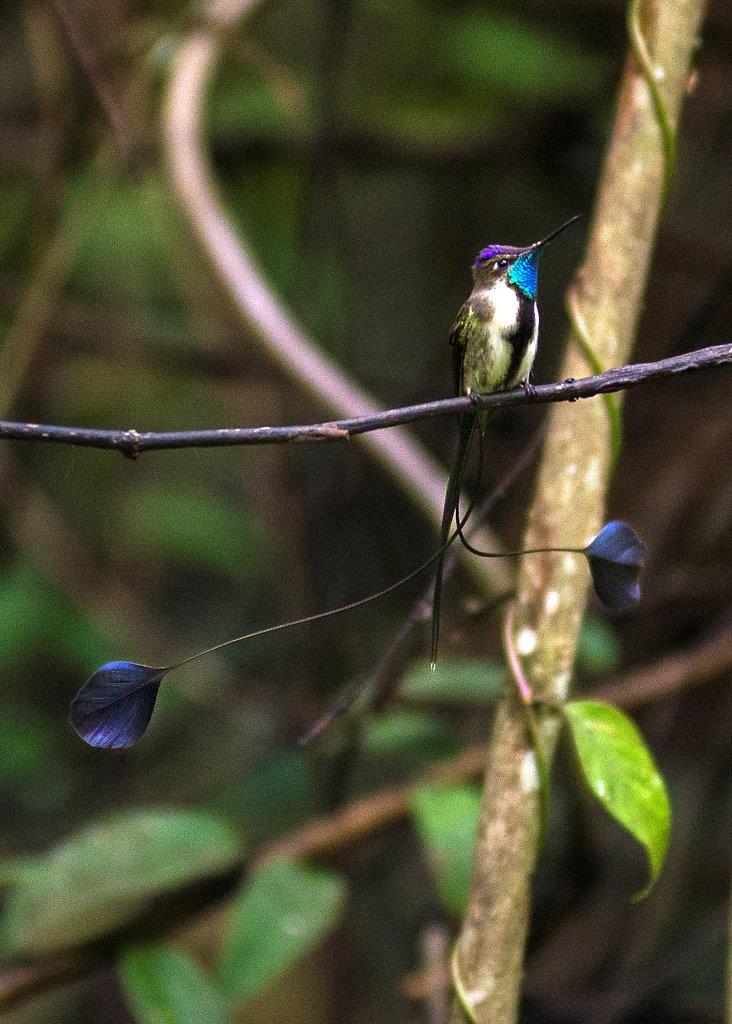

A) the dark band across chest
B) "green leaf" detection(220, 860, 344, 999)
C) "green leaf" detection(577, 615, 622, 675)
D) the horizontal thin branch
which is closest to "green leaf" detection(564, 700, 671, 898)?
the dark band across chest

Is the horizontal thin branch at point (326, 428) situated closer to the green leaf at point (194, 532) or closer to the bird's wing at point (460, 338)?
the bird's wing at point (460, 338)

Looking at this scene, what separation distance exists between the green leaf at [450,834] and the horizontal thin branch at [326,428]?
108 cm

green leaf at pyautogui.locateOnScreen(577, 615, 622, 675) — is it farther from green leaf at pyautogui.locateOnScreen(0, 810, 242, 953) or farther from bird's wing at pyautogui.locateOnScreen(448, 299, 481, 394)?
bird's wing at pyautogui.locateOnScreen(448, 299, 481, 394)

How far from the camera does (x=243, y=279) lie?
106 inches

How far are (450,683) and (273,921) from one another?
57cm

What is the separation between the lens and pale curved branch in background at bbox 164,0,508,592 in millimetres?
2402

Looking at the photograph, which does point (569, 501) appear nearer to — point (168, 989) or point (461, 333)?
point (461, 333)

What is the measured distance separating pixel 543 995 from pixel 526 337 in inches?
71.3

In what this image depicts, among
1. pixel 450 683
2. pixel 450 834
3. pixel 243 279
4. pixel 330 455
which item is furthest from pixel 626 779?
pixel 330 455

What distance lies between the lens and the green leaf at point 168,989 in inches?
72.3

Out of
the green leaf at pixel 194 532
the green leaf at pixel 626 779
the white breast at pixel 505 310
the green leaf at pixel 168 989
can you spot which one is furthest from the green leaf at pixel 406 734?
the green leaf at pixel 194 532

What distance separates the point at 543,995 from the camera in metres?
2.65

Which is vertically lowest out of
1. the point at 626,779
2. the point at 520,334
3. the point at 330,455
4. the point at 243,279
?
the point at 626,779

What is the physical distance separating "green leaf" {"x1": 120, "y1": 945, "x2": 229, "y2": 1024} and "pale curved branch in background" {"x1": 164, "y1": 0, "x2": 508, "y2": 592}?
88cm
